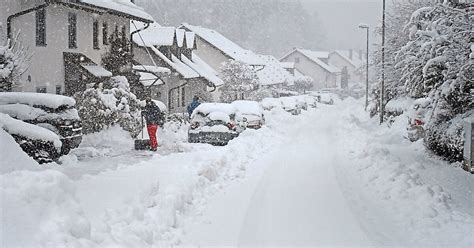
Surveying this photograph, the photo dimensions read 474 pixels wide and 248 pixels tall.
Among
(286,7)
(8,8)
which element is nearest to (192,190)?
(8,8)

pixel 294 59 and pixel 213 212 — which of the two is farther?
pixel 294 59

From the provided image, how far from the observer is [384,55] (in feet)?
92.0

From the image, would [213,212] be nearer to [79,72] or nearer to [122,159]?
[122,159]

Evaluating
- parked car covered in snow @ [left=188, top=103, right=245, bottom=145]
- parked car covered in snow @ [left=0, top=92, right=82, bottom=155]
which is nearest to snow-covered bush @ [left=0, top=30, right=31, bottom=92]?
parked car covered in snow @ [left=0, top=92, right=82, bottom=155]

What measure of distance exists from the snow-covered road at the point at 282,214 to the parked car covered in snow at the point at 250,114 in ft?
31.6

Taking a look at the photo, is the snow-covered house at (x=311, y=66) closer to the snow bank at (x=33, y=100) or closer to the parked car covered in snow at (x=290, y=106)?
the parked car covered in snow at (x=290, y=106)

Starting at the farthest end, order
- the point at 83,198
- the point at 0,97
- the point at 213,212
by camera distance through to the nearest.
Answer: the point at 0,97
the point at 213,212
the point at 83,198

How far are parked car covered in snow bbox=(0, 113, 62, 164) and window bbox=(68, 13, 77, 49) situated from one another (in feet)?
36.1

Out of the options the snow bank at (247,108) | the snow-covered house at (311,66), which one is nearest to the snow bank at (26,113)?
the snow bank at (247,108)

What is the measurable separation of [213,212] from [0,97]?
7.28 meters

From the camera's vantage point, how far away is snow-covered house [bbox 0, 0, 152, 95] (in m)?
19.4

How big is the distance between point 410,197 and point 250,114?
589 inches

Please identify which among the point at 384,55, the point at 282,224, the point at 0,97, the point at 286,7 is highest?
the point at 286,7

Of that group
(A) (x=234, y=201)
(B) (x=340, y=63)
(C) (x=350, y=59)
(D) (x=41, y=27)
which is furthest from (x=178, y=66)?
(C) (x=350, y=59)
